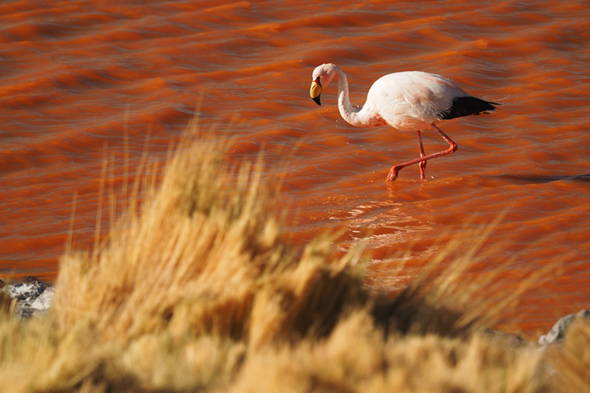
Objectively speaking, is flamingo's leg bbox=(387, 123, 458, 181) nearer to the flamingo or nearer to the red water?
the flamingo

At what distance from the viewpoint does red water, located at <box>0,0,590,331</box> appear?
804cm

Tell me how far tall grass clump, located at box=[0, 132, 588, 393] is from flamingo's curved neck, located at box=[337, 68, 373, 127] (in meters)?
5.14

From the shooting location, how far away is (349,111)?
32.5ft

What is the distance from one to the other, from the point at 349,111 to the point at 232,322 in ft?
19.7

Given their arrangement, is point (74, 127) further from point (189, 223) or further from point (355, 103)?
point (189, 223)

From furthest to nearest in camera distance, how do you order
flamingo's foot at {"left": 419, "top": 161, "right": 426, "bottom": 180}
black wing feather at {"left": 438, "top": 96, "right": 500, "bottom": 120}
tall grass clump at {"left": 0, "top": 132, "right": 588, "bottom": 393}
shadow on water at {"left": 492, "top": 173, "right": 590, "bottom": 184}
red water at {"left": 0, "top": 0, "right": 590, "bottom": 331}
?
1. flamingo's foot at {"left": 419, "top": 161, "right": 426, "bottom": 180}
2. black wing feather at {"left": 438, "top": 96, "right": 500, "bottom": 120}
3. shadow on water at {"left": 492, "top": 173, "right": 590, "bottom": 184}
4. red water at {"left": 0, "top": 0, "right": 590, "bottom": 331}
5. tall grass clump at {"left": 0, "top": 132, "right": 588, "bottom": 393}

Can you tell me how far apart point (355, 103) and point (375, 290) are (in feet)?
21.3

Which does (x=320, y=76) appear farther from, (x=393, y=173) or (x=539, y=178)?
(x=539, y=178)

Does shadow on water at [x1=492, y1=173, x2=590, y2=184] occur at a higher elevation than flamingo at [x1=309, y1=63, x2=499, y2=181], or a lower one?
lower

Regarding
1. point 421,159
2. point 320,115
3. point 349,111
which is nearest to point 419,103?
point 421,159

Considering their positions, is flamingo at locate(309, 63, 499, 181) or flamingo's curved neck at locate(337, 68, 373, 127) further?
flamingo's curved neck at locate(337, 68, 373, 127)

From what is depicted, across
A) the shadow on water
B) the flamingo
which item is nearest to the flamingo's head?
the flamingo

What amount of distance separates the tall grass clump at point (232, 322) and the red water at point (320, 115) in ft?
6.90

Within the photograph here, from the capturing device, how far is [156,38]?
12.5 metres
